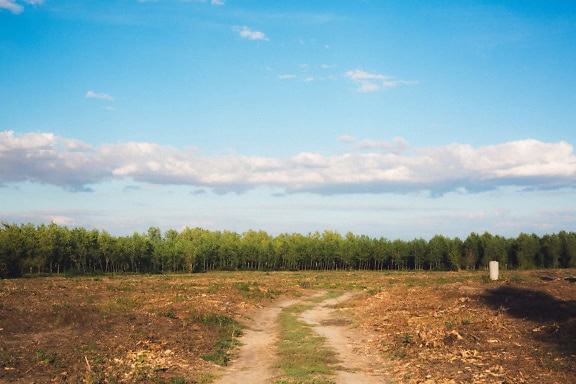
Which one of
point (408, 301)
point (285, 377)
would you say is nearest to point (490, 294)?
point (408, 301)

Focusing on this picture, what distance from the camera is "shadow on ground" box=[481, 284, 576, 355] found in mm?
16156

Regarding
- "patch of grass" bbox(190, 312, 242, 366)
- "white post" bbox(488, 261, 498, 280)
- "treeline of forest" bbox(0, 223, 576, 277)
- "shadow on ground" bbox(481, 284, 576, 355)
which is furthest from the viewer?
"treeline of forest" bbox(0, 223, 576, 277)

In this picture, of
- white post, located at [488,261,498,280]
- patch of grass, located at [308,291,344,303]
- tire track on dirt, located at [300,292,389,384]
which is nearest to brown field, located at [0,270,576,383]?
tire track on dirt, located at [300,292,389,384]

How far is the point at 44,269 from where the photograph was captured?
291 feet

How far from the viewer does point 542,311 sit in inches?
816

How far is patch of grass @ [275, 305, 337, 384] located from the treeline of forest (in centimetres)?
7353

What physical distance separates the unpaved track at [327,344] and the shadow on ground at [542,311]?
6.47 meters

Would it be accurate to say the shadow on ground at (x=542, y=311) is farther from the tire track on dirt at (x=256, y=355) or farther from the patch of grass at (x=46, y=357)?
the patch of grass at (x=46, y=357)

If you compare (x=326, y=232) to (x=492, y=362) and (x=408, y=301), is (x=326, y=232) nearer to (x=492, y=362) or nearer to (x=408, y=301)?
(x=408, y=301)

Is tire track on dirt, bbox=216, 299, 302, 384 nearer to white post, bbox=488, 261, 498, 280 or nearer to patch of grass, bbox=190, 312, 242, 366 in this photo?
patch of grass, bbox=190, 312, 242, 366

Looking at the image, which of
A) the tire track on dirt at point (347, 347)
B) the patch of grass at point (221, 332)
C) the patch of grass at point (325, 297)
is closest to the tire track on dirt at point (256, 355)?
the patch of grass at point (221, 332)

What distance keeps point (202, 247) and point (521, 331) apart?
105 meters

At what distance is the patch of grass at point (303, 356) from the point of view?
13.7 metres

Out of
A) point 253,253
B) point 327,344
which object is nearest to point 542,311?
point 327,344
